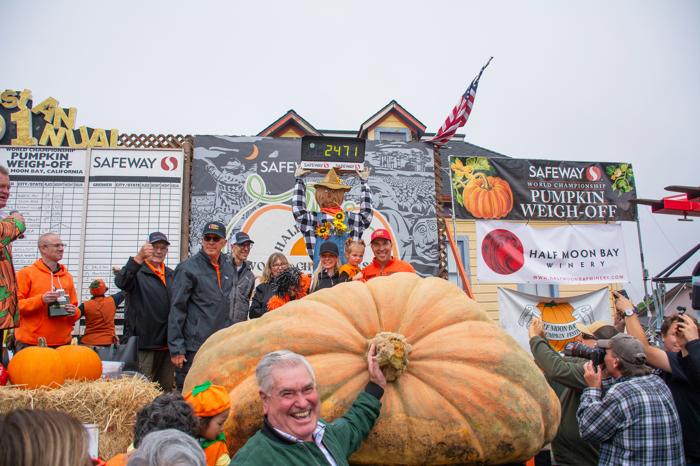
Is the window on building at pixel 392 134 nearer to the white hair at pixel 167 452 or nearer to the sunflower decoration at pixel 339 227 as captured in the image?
the sunflower decoration at pixel 339 227

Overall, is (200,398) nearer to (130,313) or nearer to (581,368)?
(581,368)

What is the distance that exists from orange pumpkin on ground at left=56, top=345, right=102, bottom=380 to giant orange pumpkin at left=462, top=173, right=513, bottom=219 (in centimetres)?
645

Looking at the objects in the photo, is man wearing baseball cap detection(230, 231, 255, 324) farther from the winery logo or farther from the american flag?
the american flag

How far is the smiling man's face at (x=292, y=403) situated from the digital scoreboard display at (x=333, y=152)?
4645 mm

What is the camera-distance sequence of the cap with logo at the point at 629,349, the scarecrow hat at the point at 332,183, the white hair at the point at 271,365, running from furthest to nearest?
the scarecrow hat at the point at 332,183 < the cap with logo at the point at 629,349 < the white hair at the point at 271,365

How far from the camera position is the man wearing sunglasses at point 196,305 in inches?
171

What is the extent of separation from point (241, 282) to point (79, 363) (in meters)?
1.78

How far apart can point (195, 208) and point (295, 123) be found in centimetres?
491

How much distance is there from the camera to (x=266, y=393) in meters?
2.02

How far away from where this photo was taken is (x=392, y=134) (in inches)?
510

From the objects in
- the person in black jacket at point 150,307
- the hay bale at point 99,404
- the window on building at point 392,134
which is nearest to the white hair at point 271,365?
the hay bale at point 99,404

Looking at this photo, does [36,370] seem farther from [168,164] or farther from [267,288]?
[168,164]

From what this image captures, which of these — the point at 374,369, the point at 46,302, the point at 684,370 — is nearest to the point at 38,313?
the point at 46,302

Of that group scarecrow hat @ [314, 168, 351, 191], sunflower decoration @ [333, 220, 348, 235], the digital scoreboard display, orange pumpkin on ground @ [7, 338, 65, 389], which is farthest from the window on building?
orange pumpkin on ground @ [7, 338, 65, 389]
